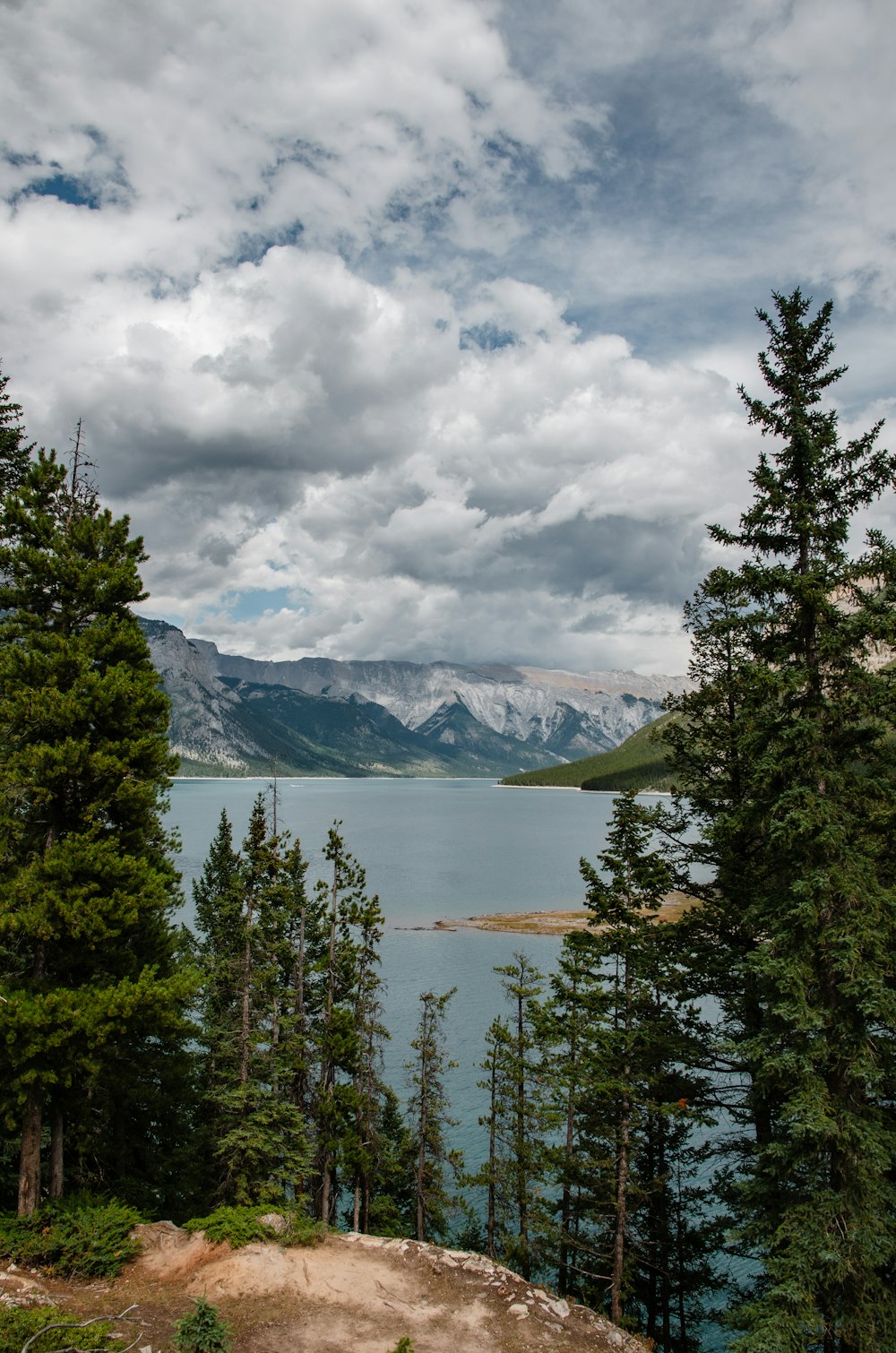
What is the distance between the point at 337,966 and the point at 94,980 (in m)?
14.1

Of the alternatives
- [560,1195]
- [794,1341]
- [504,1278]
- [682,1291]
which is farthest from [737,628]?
[560,1195]

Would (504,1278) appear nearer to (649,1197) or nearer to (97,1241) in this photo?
(649,1197)

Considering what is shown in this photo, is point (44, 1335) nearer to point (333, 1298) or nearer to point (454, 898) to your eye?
point (333, 1298)

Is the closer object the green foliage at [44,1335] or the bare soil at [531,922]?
the green foliage at [44,1335]

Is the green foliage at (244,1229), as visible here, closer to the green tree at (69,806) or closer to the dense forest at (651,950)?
the dense forest at (651,950)

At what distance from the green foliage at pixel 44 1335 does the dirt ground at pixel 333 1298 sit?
0.83 metres

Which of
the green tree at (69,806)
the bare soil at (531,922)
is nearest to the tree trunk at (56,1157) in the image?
the green tree at (69,806)

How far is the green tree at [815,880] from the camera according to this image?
527 inches

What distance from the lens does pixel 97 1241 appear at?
51.3 feet

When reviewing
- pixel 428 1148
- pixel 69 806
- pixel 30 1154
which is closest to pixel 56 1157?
pixel 30 1154

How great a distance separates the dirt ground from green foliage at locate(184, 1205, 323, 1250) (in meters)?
0.19

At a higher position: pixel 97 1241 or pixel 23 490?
pixel 23 490

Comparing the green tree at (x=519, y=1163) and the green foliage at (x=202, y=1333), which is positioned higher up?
the green foliage at (x=202, y=1333)

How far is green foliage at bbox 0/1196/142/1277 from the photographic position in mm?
14875
